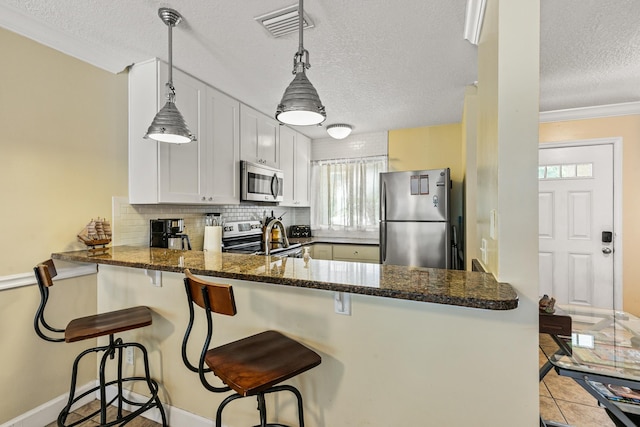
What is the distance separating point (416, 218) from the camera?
342cm

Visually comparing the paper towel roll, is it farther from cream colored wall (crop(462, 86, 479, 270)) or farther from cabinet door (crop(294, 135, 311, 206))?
cream colored wall (crop(462, 86, 479, 270))

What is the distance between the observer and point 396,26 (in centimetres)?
185

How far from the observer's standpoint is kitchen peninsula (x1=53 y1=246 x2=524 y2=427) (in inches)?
46.1

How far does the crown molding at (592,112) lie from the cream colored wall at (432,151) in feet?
3.09

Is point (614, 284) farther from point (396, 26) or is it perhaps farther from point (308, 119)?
point (308, 119)

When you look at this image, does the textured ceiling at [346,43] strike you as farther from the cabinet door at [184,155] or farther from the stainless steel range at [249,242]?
the stainless steel range at [249,242]

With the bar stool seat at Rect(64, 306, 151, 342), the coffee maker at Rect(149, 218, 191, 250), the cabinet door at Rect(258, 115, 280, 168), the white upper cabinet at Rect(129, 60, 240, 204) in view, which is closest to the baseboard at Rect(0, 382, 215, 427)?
the bar stool seat at Rect(64, 306, 151, 342)

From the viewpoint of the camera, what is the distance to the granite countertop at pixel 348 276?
1077mm

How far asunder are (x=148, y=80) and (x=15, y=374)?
2.02m

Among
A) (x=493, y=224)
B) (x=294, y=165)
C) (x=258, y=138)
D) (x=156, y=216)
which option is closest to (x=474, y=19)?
(x=493, y=224)

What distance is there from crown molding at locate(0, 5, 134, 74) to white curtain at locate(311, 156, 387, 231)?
9.33 ft

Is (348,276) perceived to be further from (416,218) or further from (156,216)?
(416,218)

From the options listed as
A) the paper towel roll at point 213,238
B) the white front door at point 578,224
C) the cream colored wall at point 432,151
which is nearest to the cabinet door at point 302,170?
the cream colored wall at point 432,151

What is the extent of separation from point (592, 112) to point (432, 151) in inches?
65.1
